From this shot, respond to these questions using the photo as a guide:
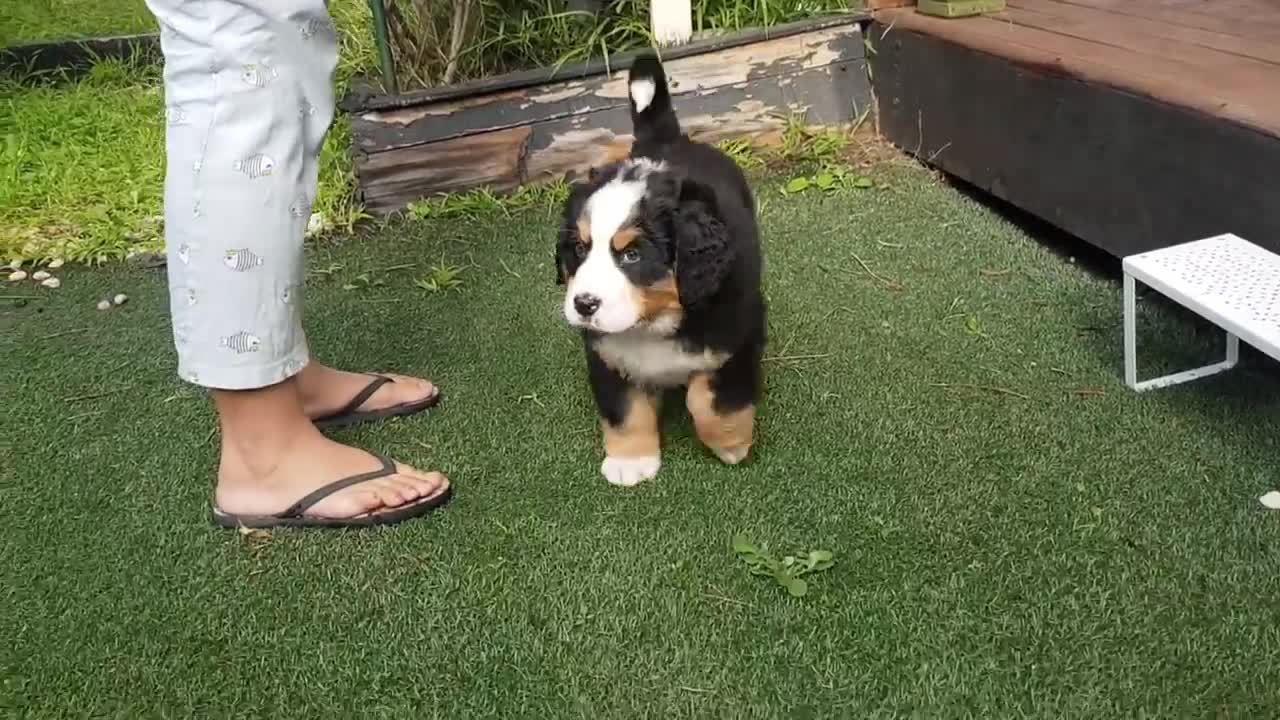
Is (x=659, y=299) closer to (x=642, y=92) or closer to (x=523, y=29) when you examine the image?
(x=642, y=92)

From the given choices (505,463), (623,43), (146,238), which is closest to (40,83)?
(146,238)

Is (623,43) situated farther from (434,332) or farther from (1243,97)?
(1243,97)

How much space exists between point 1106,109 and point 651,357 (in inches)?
51.2

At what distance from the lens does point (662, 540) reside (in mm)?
1718

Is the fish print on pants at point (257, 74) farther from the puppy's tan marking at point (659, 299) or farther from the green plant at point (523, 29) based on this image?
the green plant at point (523, 29)

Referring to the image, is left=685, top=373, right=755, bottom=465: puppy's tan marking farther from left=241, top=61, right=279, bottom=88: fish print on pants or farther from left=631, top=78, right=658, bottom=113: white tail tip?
left=241, top=61, right=279, bottom=88: fish print on pants

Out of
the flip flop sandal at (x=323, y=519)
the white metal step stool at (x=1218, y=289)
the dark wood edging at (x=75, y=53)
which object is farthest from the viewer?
the dark wood edging at (x=75, y=53)

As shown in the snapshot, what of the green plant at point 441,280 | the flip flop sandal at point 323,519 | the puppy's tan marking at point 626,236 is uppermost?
the puppy's tan marking at point 626,236

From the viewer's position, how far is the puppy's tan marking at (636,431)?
1856mm

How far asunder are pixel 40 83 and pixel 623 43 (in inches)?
116

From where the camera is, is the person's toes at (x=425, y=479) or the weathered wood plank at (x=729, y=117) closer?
the person's toes at (x=425, y=479)

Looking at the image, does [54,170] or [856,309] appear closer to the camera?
[856,309]

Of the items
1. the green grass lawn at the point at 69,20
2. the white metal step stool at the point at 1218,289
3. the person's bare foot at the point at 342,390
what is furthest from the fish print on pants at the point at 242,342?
the green grass lawn at the point at 69,20

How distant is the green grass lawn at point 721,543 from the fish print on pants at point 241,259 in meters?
0.50
